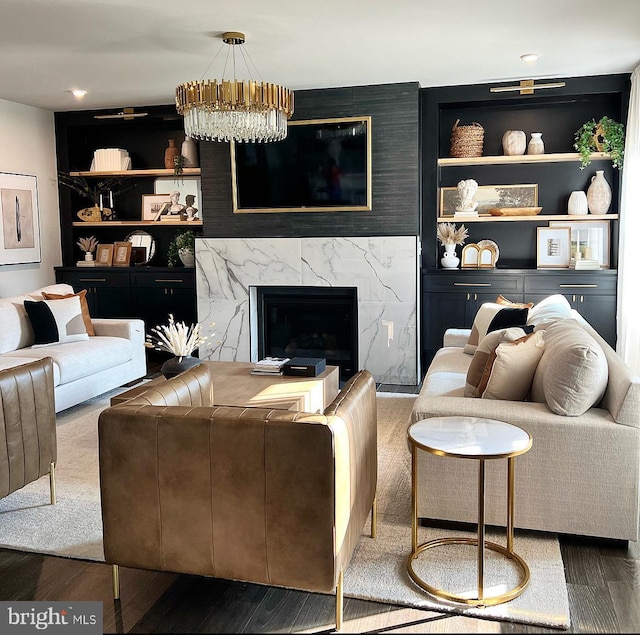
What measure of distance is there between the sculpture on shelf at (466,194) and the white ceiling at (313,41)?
34.4 inches

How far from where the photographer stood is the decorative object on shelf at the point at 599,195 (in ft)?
19.3

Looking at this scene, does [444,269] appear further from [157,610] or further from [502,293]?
[157,610]

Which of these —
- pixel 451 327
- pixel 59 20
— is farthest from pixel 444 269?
pixel 59 20

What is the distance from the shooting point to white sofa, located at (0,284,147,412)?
4.89 m

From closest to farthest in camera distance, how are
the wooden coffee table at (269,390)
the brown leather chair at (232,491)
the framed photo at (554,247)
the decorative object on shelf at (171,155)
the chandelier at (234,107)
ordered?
1. the brown leather chair at (232,491)
2. the wooden coffee table at (269,390)
3. the chandelier at (234,107)
4. the framed photo at (554,247)
5. the decorative object on shelf at (171,155)

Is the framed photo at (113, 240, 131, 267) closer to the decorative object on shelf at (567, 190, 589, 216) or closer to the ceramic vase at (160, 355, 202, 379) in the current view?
the ceramic vase at (160, 355, 202, 379)

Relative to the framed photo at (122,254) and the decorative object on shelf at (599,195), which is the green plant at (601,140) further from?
the framed photo at (122,254)

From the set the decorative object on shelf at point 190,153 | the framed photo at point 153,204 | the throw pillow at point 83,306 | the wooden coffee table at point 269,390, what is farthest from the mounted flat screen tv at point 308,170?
the wooden coffee table at point 269,390

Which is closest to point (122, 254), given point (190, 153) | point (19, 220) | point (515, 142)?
point (19, 220)

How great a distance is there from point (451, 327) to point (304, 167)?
1.95 m

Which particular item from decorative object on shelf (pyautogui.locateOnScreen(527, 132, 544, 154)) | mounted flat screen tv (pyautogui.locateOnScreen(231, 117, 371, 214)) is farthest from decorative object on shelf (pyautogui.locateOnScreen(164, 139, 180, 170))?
decorative object on shelf (pyautogui.locateOnScreen(527, 132, 544, 154))

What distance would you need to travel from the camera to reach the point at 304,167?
625 centimetres

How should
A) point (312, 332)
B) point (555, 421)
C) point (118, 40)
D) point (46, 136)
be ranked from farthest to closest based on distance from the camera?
point (46, 136), point (312, 332), point (118, 40), point (555, 421)

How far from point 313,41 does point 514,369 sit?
266cm
